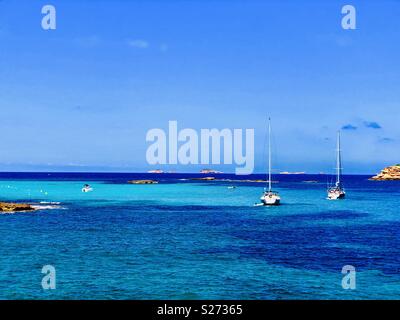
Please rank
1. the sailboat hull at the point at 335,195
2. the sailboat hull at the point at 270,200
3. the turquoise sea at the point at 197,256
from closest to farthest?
the turquoise sea at the point at 197,256, the sailboat hull at the point at 270,200, the sailboat hull at the point at 335,195

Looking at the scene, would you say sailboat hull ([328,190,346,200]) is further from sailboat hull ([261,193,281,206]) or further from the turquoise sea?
the turquoise sea

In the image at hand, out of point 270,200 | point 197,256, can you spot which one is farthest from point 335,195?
point 197,256

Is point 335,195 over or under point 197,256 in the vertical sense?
under

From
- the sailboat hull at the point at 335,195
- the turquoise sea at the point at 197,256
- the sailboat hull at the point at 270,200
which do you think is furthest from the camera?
the sailboat hull at the point at 335,195

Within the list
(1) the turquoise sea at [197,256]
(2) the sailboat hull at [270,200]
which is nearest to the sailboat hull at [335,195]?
(2) the sailboat hull at [270,200]

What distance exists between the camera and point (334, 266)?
118 ft

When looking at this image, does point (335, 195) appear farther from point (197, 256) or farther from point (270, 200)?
point (197, 256)

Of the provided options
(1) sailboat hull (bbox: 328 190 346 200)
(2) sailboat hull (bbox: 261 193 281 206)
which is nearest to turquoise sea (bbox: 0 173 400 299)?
(2) sailboat hull (bbox: 261 193 281 206)

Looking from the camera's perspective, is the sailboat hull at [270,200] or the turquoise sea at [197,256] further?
the sailboat hull at [270,200]

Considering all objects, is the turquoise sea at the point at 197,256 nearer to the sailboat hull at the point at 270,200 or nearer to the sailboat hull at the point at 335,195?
the sailboat hull at the point at 270,200
